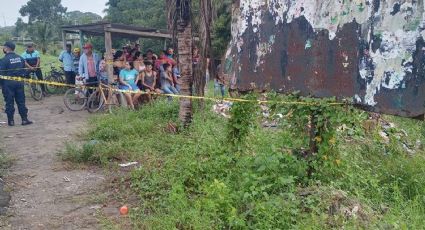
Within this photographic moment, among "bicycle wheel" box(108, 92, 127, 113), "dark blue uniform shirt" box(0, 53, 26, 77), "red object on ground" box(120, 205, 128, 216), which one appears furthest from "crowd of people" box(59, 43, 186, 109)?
"red object on ground" box(120, 205, 128, 216)

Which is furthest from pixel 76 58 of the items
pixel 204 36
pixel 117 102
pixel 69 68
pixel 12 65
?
pixel 204 36

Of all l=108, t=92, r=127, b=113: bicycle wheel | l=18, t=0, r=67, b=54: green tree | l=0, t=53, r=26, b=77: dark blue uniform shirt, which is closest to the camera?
l=0, t=53, r=26, b=77: dark blue uniform shirt

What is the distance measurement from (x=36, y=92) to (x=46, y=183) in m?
9.26

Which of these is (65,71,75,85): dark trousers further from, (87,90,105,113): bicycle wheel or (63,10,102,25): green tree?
(63,10,102,25): green tree

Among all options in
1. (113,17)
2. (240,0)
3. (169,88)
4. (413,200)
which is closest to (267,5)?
(240,0)

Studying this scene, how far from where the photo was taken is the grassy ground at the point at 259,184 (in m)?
4.45

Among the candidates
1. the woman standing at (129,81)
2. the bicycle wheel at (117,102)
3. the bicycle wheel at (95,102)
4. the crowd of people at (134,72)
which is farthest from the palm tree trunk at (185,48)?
the bicycle wheel at (95,102)

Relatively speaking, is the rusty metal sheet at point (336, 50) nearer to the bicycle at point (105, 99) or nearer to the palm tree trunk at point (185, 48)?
the palm tree trunk at point (185, 48)

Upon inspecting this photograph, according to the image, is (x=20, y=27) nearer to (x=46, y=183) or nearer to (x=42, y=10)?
(x=42, y=10)

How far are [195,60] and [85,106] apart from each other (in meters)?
4.57

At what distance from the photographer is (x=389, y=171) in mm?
6473

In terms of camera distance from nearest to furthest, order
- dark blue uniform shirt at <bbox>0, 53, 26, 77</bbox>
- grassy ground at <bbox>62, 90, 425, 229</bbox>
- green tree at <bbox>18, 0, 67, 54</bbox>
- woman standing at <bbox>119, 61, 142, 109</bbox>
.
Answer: grassy ground at <bbox>62, 90, 425, 229</bbox>
dark blue uniform shirt at <bbox>0, 53, 26, 77</bbox>
woman standing at <bbox>119, 61, 142, 109</bbox>
green tree at <bbox>18, 0, 67, 54</bbox>

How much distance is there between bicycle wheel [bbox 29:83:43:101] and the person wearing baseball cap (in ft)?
10.3

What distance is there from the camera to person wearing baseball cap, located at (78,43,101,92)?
39.6 feet
